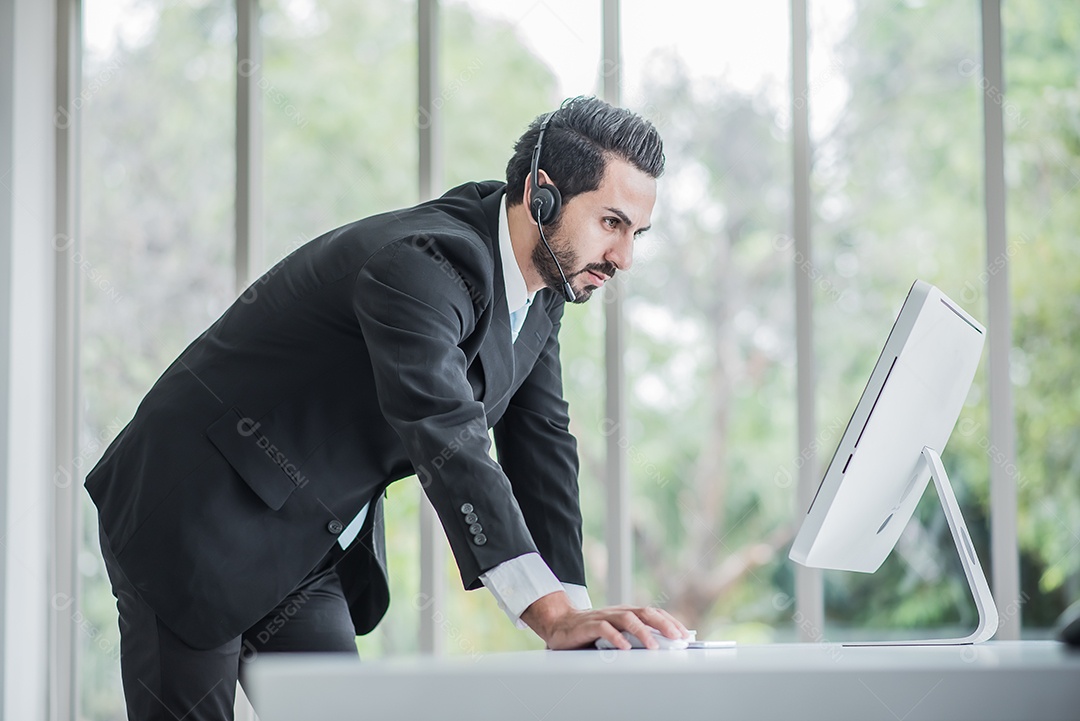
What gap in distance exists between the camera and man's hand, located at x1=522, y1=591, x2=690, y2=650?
0.97m

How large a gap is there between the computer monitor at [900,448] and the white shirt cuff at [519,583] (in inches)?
13.1

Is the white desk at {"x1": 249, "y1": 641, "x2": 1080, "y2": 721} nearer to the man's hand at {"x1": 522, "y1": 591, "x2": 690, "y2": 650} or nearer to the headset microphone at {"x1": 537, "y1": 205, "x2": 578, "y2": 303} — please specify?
the man's hand at {"x1": 522, "y1": 591, "x2": 690, "y2": 650}

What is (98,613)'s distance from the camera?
4848mm

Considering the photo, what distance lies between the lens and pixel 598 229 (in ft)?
4.88

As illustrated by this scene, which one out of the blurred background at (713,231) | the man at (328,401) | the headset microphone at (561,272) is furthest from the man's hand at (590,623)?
the blurred background at (713,231)

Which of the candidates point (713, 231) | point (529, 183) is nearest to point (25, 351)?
point (529, 183)

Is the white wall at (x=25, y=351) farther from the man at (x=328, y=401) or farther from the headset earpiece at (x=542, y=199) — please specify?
the headset earpiece at (x=542, y=199)

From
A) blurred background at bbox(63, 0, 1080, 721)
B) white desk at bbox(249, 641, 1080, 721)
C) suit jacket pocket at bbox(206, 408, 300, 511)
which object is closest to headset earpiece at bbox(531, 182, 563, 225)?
suit jacket pocket at bbox(206, 408, 300, 511)

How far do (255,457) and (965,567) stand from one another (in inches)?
35.9

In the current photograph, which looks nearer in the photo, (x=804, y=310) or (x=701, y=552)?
(x=804, y=310)

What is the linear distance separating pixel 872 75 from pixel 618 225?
5.42 meters

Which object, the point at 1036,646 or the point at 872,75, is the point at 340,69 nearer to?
the point at 872,75

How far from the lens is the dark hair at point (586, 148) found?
1483 mm

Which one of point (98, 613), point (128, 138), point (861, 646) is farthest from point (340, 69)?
point (861, 646)
